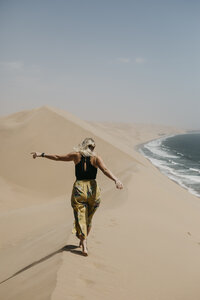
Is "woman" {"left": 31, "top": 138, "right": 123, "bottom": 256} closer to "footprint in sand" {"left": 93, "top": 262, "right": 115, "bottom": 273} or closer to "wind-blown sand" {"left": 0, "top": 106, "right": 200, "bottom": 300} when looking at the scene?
"footprint in sand" {"left": 93, "top": 262, "right": 115, "bottom": 273}

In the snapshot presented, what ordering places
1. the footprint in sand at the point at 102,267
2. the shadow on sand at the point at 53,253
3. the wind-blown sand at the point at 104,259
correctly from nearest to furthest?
the wind-blown sand at the point at 104,259
the footprint in sand at the point at 102,267
the shadow on sand at the point at 53,253

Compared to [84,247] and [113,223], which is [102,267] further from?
[113,223]

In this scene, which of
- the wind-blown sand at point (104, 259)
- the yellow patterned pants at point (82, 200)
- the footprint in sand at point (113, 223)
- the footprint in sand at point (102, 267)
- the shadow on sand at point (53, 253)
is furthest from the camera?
the footprint in sand at point (113, 223)

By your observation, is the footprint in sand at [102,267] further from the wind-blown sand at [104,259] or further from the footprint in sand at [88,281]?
the footprint in sand at [88,281]

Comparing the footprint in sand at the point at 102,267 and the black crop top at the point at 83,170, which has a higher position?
the black crop top at the point at 83,170

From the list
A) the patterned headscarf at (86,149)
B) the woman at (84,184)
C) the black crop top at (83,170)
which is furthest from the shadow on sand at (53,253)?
the patterned headscarf at (86,149)

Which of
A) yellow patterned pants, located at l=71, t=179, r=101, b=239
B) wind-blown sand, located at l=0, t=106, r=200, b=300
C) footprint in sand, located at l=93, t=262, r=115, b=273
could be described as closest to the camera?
wind-blown sand, located at l=0, t=106, r=200, b=300

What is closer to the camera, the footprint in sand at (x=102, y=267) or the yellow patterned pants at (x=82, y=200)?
the footprint in sand at (x=102, y=267)

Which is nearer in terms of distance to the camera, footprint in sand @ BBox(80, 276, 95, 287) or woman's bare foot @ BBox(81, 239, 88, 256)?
footprint in sand @ BBox(80, 276, 95, 287)

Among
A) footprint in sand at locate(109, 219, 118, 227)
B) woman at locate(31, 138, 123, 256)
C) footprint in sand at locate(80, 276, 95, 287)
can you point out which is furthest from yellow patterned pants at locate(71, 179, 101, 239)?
footprint in sand at locate(109, 219, 118, 227)

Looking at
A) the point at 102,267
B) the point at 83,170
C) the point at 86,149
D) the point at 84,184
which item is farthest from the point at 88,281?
the point at 86,149

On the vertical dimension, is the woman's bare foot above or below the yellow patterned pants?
below

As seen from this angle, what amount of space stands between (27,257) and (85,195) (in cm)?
224

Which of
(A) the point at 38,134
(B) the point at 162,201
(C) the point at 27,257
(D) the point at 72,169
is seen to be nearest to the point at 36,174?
(D) the point at 72,169
